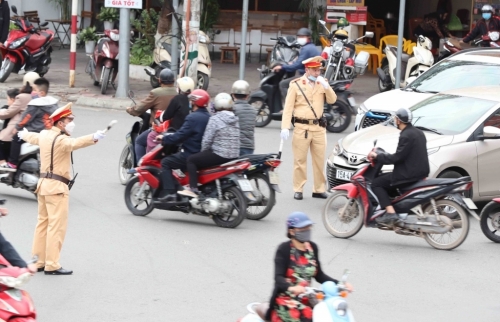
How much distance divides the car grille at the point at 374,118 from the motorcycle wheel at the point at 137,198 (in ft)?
15.0

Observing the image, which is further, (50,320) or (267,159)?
(267,159)

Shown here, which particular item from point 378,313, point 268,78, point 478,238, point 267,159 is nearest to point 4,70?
point 268,78

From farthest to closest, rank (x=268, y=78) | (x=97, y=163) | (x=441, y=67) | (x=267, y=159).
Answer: (x=268, y=78)
(x=441, y=67)
(x=97, y=163)
(x=267, y=159)

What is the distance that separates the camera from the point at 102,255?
967cm

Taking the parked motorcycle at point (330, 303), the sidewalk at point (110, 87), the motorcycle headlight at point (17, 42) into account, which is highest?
Answer: the motorcycle headlight at point (17, 42)

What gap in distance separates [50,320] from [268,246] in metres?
3.12

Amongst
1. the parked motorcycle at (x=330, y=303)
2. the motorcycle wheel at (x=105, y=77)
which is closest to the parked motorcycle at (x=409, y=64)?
the motorcycle wheel at (x=105, y=77)

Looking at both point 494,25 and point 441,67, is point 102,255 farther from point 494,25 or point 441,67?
point 494,25

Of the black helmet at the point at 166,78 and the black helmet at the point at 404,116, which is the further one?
the black helmet at the point at 166,78

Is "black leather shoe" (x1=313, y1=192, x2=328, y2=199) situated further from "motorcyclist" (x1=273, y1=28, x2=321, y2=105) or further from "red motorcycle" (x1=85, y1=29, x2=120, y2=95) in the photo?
"red motorcycle" (x1=85, y1=29, x2=120, y2=95)

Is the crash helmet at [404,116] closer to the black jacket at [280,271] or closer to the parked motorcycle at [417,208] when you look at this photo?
the parked motorcycle at [417,208]

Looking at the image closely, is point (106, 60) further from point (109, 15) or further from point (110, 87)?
point (109, 15)

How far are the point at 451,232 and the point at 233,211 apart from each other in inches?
95.5

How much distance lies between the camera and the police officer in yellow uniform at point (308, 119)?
12.3 metres
